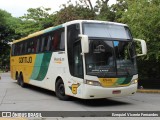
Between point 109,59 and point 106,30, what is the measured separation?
1.28 meters

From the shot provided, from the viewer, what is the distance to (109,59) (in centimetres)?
1288

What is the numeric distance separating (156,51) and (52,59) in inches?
294

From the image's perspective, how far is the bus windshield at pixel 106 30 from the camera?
13088 mm

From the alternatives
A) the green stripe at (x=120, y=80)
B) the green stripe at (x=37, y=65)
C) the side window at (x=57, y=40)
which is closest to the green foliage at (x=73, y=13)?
the green stripe at (x=37, y=65)

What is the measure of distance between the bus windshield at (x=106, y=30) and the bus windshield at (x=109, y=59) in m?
0.30

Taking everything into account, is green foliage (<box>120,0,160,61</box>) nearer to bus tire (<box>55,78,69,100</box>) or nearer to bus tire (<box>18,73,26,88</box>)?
bus tire (<box>55,78,69,100</box>)

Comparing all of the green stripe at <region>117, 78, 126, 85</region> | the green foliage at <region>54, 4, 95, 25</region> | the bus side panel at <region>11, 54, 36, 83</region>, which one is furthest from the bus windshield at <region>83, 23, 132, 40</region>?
the green foliage at <region>54, 4, 95, 25</region>

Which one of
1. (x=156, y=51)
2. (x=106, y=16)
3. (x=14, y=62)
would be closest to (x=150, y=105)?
(x=156, y=51)

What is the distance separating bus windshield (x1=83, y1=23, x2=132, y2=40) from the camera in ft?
42.9

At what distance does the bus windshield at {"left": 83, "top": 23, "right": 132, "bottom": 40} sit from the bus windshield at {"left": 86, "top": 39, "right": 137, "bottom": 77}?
11.8 inches

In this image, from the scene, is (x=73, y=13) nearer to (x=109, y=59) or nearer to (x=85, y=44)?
(x=109, y=59)

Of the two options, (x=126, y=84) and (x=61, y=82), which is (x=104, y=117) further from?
(x=61, y=82)

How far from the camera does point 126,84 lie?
13.1m

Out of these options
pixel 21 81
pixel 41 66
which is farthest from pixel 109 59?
pixel 21 81
